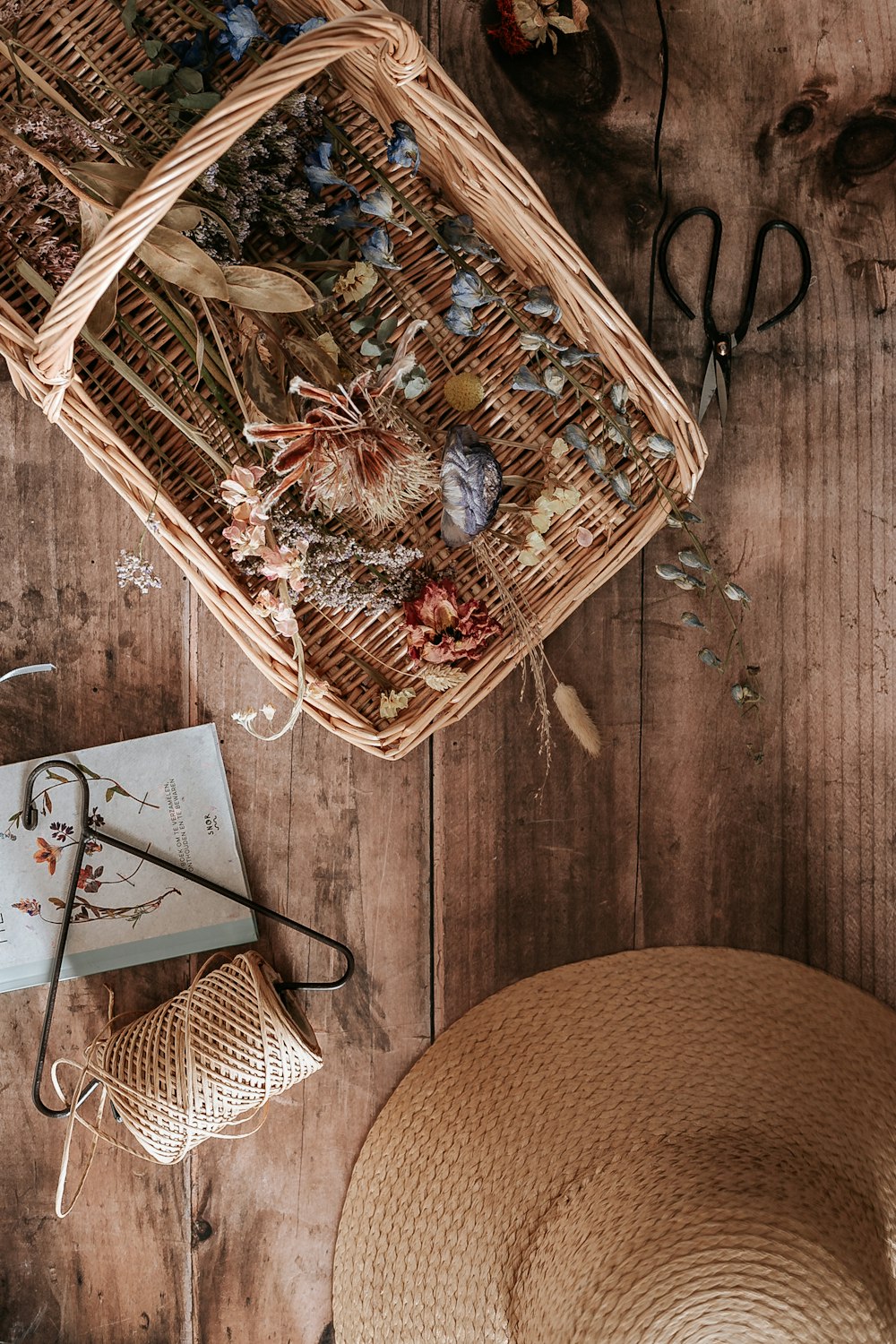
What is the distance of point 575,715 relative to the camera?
0.96 metres

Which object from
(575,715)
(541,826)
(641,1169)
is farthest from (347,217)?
(641,1169)

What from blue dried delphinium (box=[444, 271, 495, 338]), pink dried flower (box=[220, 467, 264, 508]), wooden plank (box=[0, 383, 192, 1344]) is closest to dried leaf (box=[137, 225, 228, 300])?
pink dried flower (box=[220, 467, 264, 508])

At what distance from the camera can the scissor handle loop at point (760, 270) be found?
962mm

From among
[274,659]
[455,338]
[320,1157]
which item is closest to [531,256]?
[455,338]

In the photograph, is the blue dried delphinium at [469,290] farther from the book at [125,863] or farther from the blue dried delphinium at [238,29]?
the book at [125,863]

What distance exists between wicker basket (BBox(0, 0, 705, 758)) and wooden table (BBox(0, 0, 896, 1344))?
117 millimetres

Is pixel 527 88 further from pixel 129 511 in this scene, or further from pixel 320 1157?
pixel 320 1157

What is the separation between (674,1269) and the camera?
27.4 inches

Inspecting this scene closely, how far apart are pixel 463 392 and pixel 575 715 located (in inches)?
13.7

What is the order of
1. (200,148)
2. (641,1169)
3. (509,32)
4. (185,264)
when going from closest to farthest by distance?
(200,148) < (185,264) < (641,1169) < (509,32)

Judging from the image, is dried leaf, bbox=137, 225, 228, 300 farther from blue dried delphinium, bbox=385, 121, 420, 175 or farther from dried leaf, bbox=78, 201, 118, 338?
blue dried delphinium, bbox=385, 121, 420, 175

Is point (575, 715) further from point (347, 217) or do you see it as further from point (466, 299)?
point (347, 217)

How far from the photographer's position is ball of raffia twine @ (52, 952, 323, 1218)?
88 centimetres

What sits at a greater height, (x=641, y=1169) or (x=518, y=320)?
(x=518, y=320)
